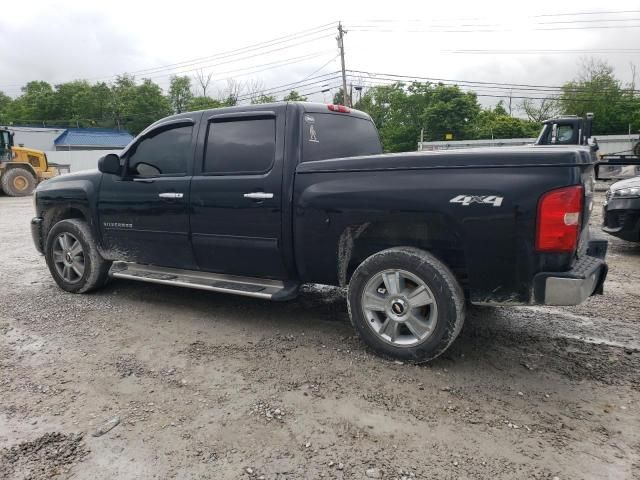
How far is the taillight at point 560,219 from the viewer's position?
114 inches

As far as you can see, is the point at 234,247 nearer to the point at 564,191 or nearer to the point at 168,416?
the point at 168,416

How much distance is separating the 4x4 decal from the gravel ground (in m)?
1.20

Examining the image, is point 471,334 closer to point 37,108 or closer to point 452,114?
point 452,114

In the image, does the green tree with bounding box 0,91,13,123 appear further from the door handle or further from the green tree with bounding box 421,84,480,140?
the door handle

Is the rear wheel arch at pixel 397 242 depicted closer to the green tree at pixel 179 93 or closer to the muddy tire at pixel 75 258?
the muddy tire at pixel 75 258

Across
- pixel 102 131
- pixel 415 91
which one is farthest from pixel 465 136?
pixel 102 131

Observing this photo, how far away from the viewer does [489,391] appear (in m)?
3.15

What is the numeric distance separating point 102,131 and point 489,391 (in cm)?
6224

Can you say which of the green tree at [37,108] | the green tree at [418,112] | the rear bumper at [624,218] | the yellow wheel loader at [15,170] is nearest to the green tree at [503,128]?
the green tree at [418,112]

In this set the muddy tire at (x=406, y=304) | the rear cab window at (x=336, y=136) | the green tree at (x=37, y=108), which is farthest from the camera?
the green tree at (x=37, y=108)

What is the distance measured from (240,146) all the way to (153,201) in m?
1.10

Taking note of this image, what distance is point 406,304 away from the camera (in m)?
3.45

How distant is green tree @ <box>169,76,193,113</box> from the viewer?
73.3 m

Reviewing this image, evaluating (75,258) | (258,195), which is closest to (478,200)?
(258,195)
